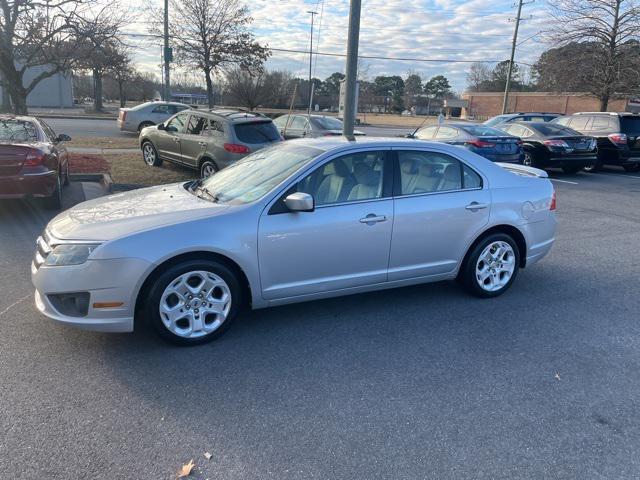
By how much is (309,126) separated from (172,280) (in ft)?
36.9

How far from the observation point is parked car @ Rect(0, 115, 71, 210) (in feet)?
23.8

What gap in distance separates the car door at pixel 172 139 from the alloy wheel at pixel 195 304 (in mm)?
8083

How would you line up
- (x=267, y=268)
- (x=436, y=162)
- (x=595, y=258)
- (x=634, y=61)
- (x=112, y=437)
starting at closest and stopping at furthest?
1. (x=112, y=437)
2. (x=267, y=268)
3. (x=436, y=162)
4. (x=595, y=258)
5. (x=634, y=61)

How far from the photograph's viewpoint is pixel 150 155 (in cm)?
1263

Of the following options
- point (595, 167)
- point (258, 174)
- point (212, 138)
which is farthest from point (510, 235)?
point (595, 167)

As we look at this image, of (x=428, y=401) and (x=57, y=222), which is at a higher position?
(x=57, y=222)

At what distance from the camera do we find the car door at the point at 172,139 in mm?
11391

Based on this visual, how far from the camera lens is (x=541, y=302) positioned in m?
5.00

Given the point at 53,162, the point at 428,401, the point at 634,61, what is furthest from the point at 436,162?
the point at 634,61

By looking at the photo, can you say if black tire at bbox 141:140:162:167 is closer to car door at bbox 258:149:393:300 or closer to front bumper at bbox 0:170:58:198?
front bumper at bbox 0:170:58:198

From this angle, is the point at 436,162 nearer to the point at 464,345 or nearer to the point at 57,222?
the point at 464,345

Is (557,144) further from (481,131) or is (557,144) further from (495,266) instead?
(495,266)

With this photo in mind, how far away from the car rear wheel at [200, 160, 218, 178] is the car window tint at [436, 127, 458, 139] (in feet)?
21.3

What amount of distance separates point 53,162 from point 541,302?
7085 millimetres
